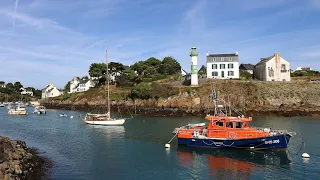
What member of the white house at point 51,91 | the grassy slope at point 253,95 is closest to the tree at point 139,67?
the grassy slope at point 253,95

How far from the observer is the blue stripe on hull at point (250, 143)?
28.2 m

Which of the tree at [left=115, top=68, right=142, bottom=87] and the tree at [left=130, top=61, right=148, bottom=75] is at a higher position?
the tree at [left=130, top=61, right=148, bottom=75]

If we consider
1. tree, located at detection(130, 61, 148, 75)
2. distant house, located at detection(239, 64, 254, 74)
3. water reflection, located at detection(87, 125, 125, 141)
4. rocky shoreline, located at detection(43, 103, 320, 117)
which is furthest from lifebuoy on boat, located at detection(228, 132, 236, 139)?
tree, located at detection(130, 61, 148, 75)

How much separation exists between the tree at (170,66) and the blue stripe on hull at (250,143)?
73.3 m

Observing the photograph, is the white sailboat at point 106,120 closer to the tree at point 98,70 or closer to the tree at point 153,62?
the tree at point 98,70

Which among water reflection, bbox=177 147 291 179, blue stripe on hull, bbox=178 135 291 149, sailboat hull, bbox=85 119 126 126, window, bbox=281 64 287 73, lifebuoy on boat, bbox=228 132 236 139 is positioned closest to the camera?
water reflection, bbox=177 147 291 179

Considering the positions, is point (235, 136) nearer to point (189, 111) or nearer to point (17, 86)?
point (189, 111)

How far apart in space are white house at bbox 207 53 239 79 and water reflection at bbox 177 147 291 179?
50.5 metres

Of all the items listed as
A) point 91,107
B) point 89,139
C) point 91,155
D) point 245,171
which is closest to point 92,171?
point 91,155

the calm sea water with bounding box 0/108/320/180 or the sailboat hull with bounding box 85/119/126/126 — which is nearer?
the calm sea water with bounding box 0/108/320/180

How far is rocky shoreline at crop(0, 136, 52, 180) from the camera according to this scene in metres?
18.0

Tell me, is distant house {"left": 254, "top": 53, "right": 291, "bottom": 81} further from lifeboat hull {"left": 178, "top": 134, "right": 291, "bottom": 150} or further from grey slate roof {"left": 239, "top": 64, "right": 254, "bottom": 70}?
lifeboat hull {"left": 178, "top": 134, "right": 291, "bottom": 150}

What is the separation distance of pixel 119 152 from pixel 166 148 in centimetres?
491

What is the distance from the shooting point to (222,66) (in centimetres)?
7850
